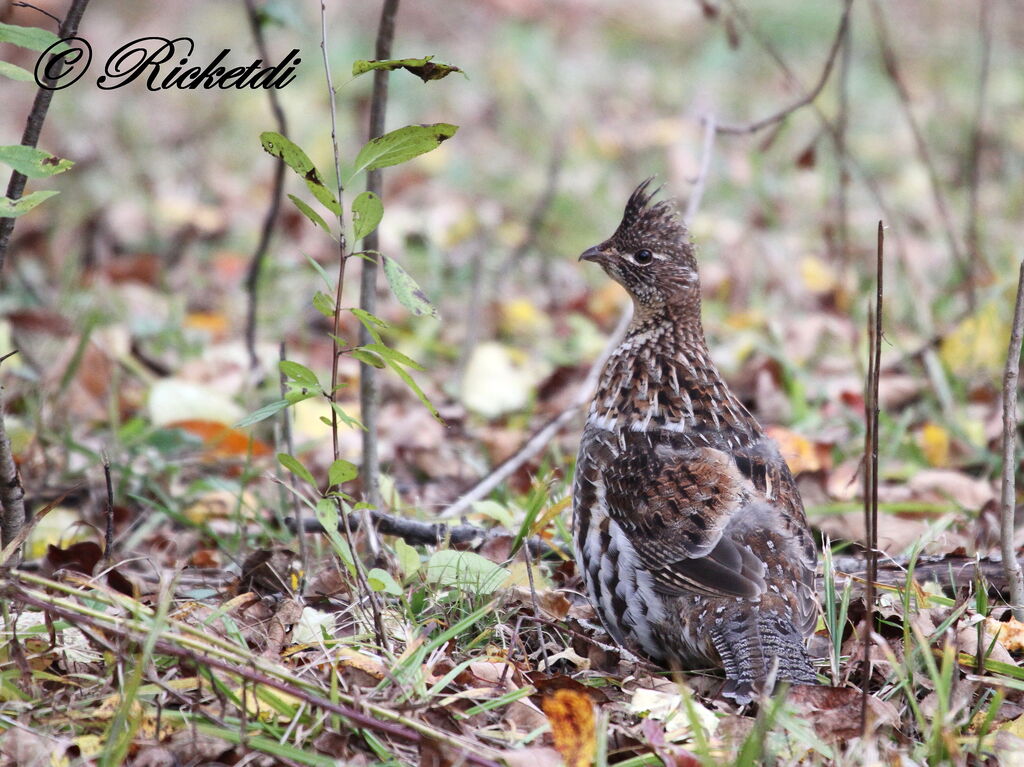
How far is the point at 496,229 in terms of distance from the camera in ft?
28.2

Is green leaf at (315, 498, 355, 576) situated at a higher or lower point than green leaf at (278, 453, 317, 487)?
lower

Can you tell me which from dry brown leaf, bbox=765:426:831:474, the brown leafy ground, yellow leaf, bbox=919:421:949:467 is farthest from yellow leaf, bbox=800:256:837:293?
dry brown leaf, bbox=765:426:831:474

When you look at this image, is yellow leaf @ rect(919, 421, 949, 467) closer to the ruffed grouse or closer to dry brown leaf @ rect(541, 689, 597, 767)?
the ruffed grouse

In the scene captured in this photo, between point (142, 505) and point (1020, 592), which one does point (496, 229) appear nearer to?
point (142, 505)

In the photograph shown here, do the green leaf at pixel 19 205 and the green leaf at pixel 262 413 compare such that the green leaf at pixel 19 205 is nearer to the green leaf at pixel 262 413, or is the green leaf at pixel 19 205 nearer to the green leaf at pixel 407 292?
the green leaf at pixel 262 413

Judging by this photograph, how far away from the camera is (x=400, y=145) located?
2.99 meters

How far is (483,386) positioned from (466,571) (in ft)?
8.73

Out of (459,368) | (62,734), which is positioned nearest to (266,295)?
(459,368)

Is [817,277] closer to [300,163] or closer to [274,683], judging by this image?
[300,163]

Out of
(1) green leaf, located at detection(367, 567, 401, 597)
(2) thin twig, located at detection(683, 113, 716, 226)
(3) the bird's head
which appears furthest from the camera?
(2) thin twig, located at detection(683, 113, 716, 226)

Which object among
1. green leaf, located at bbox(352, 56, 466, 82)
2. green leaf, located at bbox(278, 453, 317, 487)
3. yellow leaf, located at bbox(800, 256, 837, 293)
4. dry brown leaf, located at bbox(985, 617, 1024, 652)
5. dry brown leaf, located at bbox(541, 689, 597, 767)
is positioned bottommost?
dry brown leaf, located at bbox(541, 689, 597, 767)

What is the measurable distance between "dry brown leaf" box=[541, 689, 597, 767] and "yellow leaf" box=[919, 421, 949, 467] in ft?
9.86

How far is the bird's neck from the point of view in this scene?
4.06 metres

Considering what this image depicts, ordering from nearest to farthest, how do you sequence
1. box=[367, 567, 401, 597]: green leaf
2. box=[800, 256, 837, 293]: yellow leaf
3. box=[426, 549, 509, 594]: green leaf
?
box=[367, 567, 401, 597]: green leaf → box=[426, 549, 509, 594]: green leaf → box=[800, 256, 837, 293]: yellow leaf
